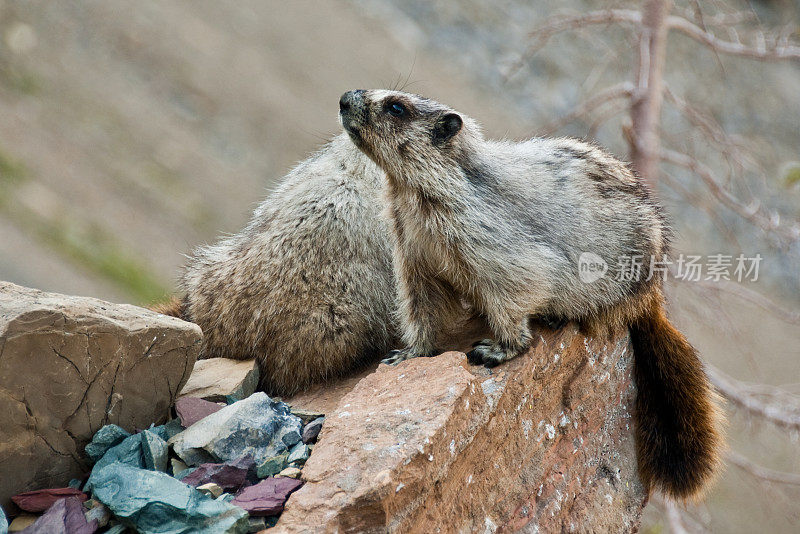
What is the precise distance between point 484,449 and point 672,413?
165cm

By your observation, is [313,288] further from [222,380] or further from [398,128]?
[398,128]

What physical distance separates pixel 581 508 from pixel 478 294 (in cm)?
145

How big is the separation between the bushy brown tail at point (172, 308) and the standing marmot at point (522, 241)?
173cm

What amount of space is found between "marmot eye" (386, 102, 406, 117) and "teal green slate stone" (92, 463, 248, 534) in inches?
87.1

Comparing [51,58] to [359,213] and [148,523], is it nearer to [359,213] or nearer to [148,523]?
[359,213]

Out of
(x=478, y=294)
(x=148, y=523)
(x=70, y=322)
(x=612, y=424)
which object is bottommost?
(x=612, y=424)

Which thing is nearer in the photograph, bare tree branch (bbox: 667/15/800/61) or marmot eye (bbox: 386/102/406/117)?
marmot eye (bbox: 386/102/406/117)

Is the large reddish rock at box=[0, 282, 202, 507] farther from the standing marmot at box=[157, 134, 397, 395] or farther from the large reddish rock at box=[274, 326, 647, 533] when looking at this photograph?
the large reddish rock at box=[274, 326, 647, 533]

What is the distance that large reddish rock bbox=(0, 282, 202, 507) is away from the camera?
3.69m

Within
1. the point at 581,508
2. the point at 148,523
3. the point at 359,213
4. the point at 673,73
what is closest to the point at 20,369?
the point at 148,523

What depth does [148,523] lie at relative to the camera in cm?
348

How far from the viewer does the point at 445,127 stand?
4590 mm

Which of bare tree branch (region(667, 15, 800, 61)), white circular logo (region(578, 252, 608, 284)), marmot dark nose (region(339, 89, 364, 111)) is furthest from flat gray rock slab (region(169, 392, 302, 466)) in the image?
bare tree branch (region(667, 15, 800, 61))

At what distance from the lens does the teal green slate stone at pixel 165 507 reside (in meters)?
3.42
